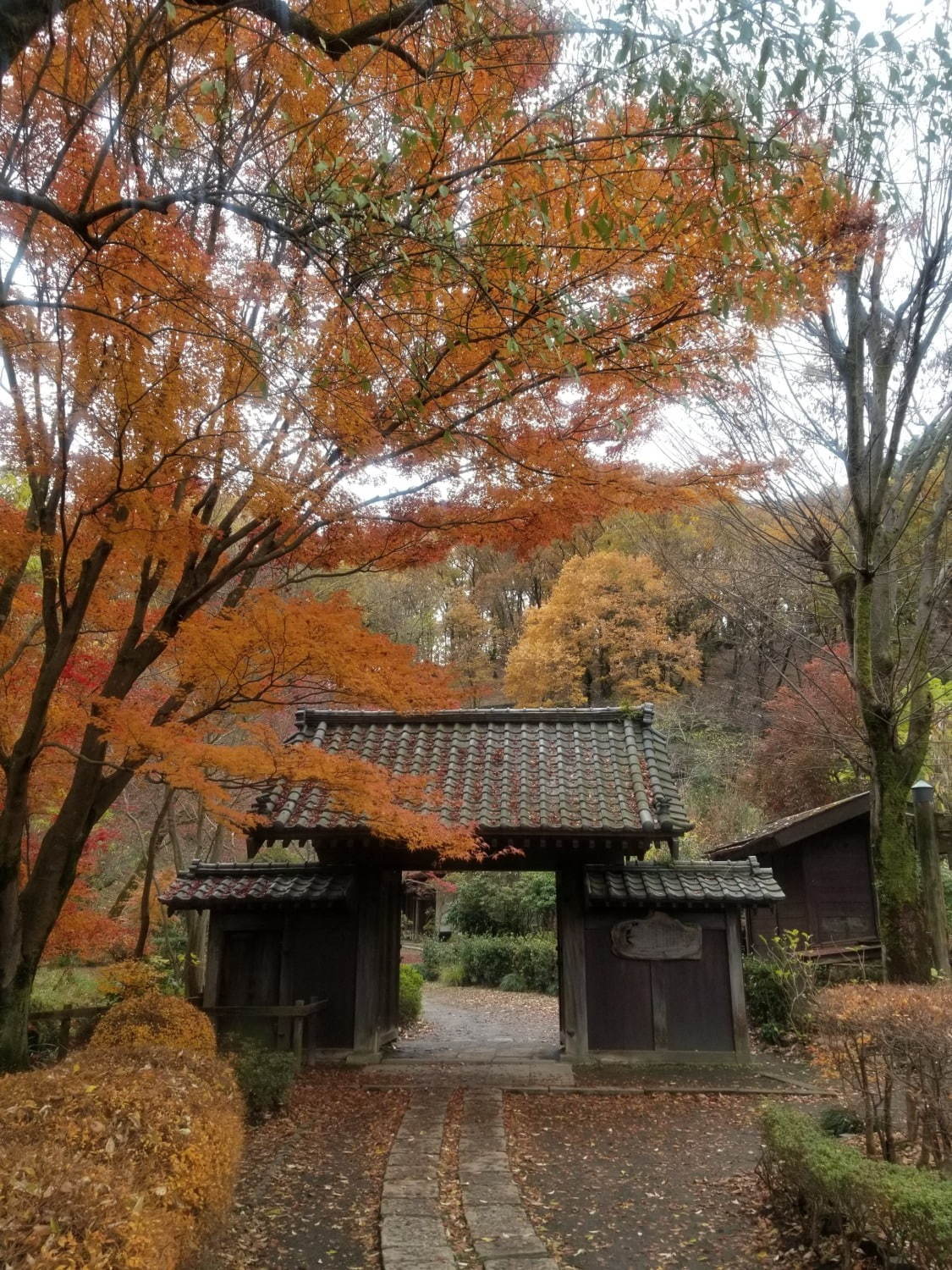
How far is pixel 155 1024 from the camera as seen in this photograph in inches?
320

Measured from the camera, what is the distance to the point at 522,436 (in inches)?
270

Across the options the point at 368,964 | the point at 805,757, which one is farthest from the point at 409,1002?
the point at 805,757

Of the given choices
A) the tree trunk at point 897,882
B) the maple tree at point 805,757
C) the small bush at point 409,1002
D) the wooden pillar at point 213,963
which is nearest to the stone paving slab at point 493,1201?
the tree trunk at point 897,882

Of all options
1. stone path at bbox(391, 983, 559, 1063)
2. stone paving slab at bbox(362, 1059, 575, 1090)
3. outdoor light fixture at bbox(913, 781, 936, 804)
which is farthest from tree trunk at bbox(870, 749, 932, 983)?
stone path at bbox(391, 983, 559, 1063)

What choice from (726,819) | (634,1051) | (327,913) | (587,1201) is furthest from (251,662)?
(726,819)

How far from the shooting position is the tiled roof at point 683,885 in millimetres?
10773

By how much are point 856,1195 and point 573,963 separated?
6.85 metres

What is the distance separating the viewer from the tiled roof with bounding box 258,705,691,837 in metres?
10.3

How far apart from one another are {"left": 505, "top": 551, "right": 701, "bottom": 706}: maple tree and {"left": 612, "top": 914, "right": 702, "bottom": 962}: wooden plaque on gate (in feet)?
51.9

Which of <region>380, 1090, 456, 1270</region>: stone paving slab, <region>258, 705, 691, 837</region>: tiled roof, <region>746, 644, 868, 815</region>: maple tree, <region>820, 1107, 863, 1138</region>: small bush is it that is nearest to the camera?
<region>380, 1090, 456, 1270</region>: stone paving slab

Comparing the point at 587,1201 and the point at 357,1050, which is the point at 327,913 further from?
the point at 587,1201

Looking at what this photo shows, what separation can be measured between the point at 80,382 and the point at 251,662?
247cm

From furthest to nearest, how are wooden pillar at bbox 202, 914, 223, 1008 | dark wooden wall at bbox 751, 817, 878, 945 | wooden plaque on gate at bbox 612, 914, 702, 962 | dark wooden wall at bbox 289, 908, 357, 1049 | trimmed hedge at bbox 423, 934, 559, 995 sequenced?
1. trimmed hedge at bbox 423, 934, 559, 995
2. dark wooden wall at bbox 751, 817, 878, 945
3. wooden pillar at bbox 202, 914, 223, 1008
4. dark wooden wall at bbox 289, 908, 357, 1049
5. wooden plaque on gate at bbox 612, 914, 702, 962

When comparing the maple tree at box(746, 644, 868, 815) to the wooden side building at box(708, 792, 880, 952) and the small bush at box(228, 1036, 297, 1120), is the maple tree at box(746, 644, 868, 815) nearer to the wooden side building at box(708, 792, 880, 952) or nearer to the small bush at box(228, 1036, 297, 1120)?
the wooden side building at box(708, 792, 880, 952)
